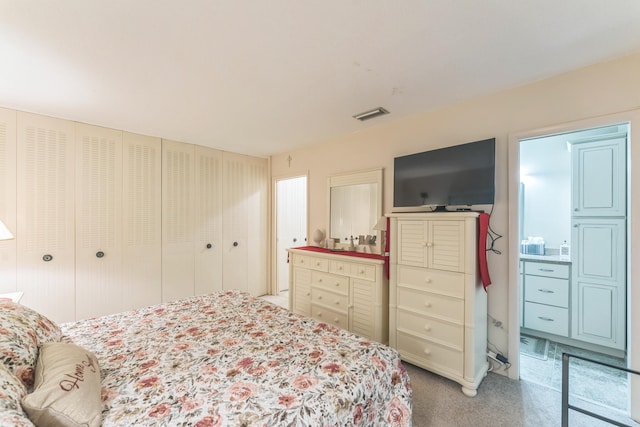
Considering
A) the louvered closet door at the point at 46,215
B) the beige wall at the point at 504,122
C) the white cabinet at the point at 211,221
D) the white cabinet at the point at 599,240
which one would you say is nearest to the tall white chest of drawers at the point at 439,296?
the beige wall at the point at 504,122

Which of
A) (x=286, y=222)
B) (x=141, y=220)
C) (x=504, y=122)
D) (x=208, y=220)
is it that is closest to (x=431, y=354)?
(x=504, y=122)

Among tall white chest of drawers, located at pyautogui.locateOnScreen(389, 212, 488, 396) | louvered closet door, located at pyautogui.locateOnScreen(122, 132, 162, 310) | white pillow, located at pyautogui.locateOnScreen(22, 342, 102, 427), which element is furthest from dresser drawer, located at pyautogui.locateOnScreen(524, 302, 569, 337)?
louvered closet door, located at pyautogui.locateOnScreen(122, 132, 162, 310)

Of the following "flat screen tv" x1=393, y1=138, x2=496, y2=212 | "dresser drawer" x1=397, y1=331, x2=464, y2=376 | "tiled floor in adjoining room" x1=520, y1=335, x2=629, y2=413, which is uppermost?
"flat screen tv" x1=393, y1=138, x2=496, y2=212

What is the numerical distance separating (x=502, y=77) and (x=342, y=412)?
243 cm

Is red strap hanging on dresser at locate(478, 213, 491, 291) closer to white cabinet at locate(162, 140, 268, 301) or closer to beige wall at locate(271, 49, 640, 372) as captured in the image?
beige wall at locate(271, 49, 640, 372)

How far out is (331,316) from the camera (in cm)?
293

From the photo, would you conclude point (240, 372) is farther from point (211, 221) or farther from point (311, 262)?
point (211, 221)

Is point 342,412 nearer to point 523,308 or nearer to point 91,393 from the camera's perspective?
point 91,393

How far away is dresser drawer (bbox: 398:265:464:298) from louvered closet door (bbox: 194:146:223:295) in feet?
8.90

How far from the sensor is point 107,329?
1771 millimetres

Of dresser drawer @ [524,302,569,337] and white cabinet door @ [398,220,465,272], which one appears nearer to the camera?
white cabinet door @ [398,220,465,272]

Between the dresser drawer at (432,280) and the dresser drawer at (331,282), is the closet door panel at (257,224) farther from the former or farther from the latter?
the dresser drawer at (432,280)

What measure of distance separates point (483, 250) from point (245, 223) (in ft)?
10.8

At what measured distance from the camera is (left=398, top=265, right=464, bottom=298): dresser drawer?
83.1 inches
